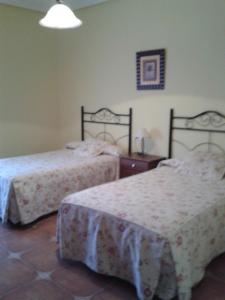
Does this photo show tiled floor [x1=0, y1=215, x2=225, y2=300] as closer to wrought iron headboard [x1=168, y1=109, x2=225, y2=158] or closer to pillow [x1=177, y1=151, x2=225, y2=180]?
pillow [x1=177, y1=151, x2=225, y2=180]

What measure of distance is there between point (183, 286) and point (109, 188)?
1089mm

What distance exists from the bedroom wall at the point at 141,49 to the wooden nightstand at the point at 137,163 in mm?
199

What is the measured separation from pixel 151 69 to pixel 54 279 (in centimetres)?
273

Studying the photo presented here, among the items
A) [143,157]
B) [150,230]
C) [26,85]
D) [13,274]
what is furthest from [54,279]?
[26,85]

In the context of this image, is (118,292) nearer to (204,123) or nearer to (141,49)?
(204,123)

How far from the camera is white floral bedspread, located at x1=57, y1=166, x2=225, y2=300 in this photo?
2018 mm

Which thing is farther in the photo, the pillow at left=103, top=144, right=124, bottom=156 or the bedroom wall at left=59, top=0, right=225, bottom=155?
the pillow at left=103, top=144, right=124, bottom=156

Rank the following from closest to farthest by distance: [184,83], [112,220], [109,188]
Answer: [112,220] < [109,188] < [184,83]

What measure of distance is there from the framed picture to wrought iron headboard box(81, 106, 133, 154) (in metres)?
0.45

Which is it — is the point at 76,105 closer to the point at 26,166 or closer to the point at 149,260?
the point at 26,166

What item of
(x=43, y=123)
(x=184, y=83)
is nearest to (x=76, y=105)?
(x=43, y=123)

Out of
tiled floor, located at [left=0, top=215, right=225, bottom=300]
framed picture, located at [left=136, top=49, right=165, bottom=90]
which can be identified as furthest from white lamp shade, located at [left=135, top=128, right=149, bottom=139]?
tiled floor, located at [left=0, top=215, right=225, bottom=300]

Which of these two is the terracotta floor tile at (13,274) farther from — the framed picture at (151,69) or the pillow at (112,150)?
the framed picture at (151,69)

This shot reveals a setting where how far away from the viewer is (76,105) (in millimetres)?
5133
